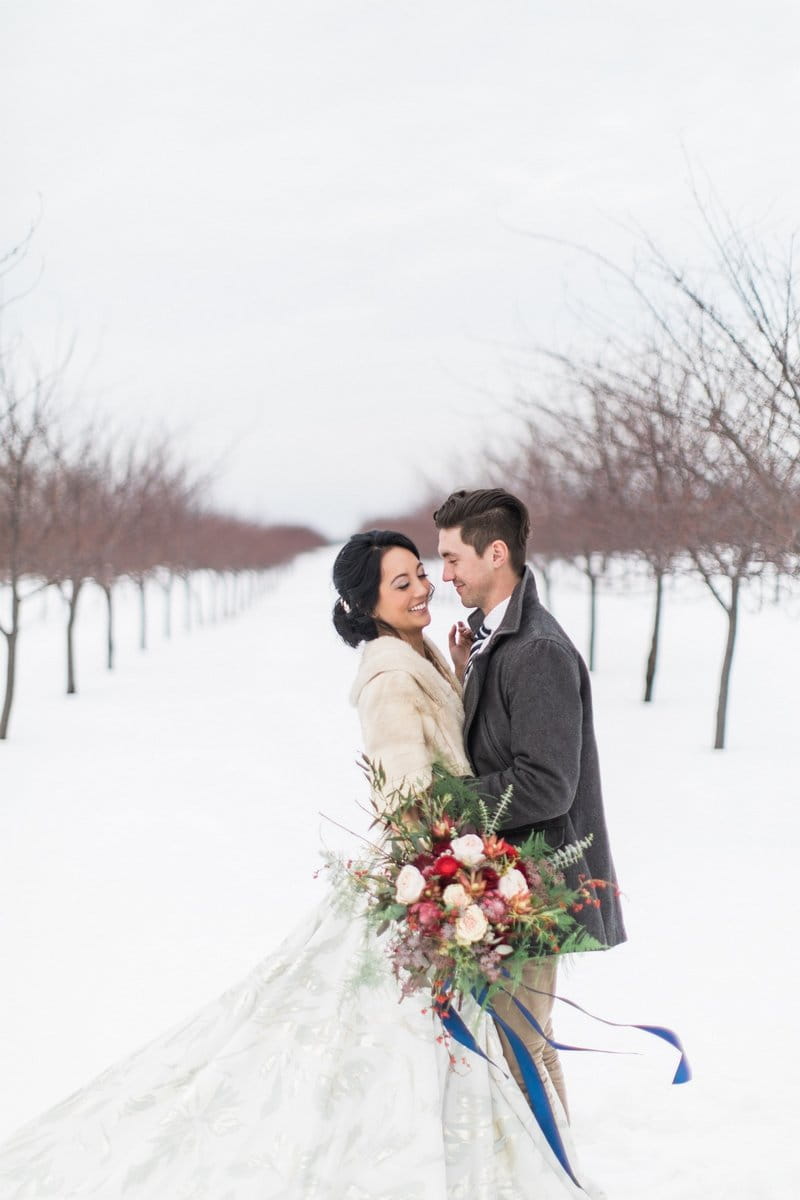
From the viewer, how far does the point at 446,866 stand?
92.7 inches

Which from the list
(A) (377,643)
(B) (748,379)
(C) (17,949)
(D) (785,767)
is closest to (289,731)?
(D) (785,767)

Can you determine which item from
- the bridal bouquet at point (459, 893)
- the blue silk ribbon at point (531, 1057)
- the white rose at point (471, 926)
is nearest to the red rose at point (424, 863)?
the bridal bouquet at point (459, 893)

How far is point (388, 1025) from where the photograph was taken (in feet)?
8.80

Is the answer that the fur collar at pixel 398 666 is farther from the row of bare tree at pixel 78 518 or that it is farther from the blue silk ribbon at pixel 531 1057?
the row of bare tree at pixel 78 518

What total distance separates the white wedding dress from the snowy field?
2.56 feet

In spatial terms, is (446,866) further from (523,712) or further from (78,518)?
(78,518)

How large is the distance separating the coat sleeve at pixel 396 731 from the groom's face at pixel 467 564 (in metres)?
0.31

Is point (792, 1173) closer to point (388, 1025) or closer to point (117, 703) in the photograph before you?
point (388, 1025)

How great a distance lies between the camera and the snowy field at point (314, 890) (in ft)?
12.4

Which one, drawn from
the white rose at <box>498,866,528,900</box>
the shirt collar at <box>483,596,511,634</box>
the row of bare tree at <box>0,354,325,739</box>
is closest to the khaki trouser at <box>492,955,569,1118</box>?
the white rose at <box>498,866,528,900</box>

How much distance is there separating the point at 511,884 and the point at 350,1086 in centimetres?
77

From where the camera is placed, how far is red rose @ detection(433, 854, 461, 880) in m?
2.35

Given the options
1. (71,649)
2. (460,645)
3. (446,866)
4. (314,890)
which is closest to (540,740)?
(446,866)

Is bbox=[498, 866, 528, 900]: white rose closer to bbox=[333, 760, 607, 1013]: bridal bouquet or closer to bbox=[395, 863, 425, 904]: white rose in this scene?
bbox=[333, 760, 607, 1013]: bridal bouquet
